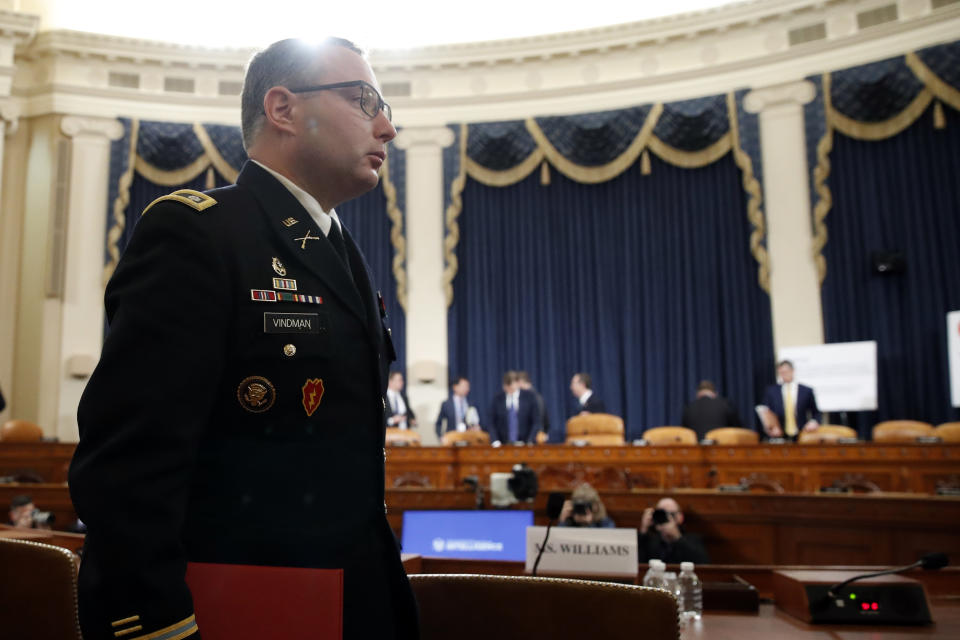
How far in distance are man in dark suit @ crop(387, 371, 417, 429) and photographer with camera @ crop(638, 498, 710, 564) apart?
473cm

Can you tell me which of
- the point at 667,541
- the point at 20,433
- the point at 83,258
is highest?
the point at 83,258

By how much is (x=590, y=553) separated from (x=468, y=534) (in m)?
2.21

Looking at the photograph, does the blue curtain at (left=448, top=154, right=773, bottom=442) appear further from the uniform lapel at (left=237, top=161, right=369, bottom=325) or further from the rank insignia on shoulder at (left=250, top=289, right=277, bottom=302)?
the rank insignia on shoulder at (left=250, top=289, right=277, bottom=302)

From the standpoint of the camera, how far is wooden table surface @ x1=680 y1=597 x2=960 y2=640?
1671 millimetres

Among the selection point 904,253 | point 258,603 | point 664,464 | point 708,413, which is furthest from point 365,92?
point 904,253

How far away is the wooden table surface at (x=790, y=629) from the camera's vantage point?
1.67 m

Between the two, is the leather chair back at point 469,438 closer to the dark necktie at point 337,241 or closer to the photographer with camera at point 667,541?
the photographer with camera at point 667,541

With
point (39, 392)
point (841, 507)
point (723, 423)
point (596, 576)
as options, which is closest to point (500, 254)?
point (723, 423)

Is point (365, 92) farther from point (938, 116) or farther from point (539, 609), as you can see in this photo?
point (938, 116)

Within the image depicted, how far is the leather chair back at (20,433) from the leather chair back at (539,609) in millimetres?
8152

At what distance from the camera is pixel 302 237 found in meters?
1.14

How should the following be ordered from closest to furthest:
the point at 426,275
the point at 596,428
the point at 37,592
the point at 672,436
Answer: the point at 37,592
the point at 672,436
the point at 596,428
the point at 426,275

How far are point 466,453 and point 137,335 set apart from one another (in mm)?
7158

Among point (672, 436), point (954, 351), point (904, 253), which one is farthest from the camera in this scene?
point (904, 253)
